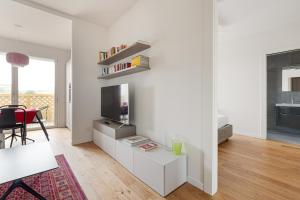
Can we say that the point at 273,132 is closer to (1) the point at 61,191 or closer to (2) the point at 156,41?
(2) the point at 156,41

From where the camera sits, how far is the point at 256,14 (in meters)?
2.66

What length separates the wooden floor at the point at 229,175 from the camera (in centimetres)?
144

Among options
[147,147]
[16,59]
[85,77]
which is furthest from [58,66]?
[147,147]

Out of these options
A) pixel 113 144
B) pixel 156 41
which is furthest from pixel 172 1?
pixel 113 144

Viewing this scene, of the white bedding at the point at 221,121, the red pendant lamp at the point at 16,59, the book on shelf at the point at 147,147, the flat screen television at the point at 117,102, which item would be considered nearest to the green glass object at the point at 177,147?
the book on shelf at the point at 147,147

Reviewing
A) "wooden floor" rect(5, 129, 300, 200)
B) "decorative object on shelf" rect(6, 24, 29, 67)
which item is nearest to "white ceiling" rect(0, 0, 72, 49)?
"decorative object on shelf" rect(6, 24, 29, 67)

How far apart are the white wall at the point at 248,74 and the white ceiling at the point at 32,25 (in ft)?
12.8

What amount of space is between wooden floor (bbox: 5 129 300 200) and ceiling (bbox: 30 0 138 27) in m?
2.61

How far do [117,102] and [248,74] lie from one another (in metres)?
3.26

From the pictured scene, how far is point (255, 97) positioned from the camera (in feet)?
11.3

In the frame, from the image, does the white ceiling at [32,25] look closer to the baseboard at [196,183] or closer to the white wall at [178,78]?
the white wall at [178,78]

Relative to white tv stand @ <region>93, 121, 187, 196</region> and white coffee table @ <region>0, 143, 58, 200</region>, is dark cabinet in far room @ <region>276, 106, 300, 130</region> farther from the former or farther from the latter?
white coffee table @ <region>0, 143, 58, 200</region>

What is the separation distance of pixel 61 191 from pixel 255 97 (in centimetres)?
408

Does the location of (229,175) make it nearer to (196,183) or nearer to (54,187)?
(196,183)
